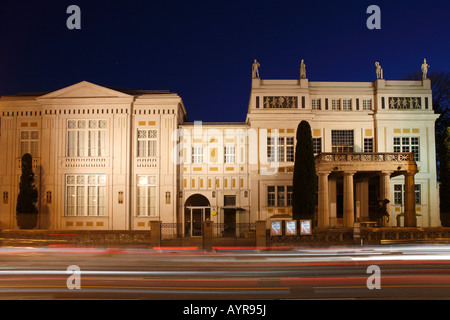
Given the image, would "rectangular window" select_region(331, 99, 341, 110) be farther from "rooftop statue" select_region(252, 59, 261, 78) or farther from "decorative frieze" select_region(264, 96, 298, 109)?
"rooftop statue" select_region(252, 59, 261, 78)

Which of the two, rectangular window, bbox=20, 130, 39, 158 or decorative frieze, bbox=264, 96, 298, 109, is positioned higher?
decorative frieze, bbox=264, 96, 298, 109

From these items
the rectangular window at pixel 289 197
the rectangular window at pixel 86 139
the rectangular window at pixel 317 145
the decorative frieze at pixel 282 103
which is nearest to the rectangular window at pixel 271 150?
the rectangular window at pixel 289 197

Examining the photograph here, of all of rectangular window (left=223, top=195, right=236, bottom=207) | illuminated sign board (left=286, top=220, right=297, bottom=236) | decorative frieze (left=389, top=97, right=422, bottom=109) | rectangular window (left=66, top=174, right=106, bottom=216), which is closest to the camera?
illuminated sign board (left=286, top=220, right=297, bottom=236)

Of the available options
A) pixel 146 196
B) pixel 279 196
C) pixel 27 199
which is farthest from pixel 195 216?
pixel 27 199

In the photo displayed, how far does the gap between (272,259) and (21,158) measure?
24.7m

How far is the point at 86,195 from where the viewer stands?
110 ft

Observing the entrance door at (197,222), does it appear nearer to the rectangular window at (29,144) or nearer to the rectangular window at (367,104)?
the rectangular window at (29,144)

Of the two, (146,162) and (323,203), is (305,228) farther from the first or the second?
(146,162)

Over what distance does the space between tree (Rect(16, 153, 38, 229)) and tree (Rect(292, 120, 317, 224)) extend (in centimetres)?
2043

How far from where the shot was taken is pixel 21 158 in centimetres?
3366

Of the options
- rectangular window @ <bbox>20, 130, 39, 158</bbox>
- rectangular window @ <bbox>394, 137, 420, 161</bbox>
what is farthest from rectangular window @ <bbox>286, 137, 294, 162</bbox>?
rectangular window @ <bbox>20, 130, 39, 158</bbox>

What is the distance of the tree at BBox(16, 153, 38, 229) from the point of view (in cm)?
3189

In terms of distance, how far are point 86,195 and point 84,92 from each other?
28.1 ft
